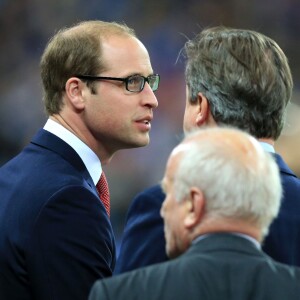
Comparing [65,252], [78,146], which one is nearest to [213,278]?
[65,252]

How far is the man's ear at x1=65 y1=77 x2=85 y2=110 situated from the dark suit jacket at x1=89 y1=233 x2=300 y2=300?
115 cm

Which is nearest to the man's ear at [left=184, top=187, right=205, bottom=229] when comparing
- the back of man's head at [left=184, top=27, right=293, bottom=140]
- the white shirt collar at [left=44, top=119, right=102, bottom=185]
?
the back of man's head at [left=184, top=27, right=293, bottom=140]

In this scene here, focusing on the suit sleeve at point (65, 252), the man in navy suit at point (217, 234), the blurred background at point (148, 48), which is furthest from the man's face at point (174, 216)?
the blurred background at point (148, 48)

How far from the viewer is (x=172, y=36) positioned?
754cm

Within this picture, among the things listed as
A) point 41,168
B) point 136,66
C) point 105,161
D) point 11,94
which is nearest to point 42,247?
point 41,168

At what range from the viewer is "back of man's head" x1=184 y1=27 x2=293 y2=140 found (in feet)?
8.28

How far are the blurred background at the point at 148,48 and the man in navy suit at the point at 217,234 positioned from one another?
4.78m

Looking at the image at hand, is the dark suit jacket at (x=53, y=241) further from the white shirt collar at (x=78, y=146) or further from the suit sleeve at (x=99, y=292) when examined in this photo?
the suit sleeve at (x=99, y=292)

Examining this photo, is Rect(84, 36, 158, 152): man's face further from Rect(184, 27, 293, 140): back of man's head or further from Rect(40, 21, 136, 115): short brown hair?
Rect(184, 27, 293, 140): back of man's head

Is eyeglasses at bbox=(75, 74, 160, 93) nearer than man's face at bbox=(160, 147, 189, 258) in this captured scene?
No

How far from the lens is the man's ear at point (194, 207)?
201 cm

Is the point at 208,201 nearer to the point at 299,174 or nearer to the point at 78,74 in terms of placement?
the point at 78,74

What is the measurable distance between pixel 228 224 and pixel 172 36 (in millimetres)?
5620

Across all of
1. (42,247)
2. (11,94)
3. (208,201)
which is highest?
(208,201)
